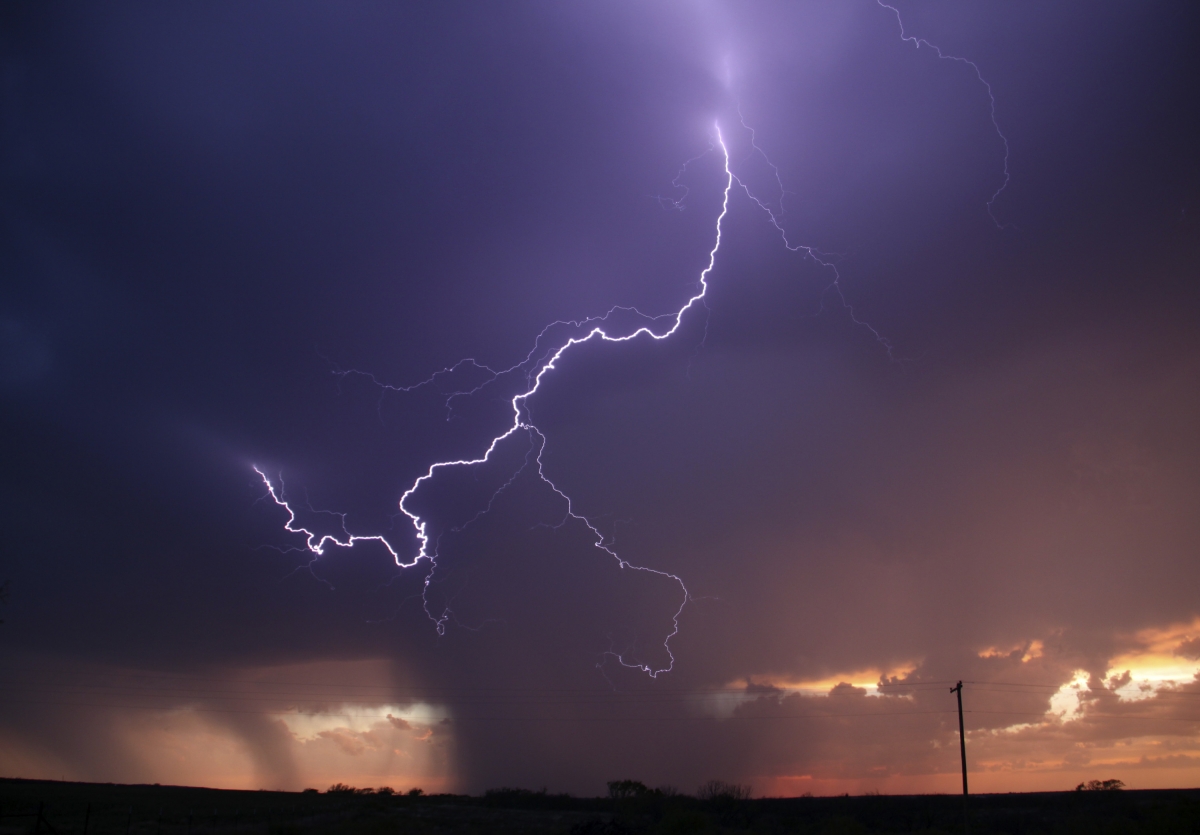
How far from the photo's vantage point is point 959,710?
31328 millimetres

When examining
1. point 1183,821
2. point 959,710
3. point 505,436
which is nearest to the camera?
point 1183,821

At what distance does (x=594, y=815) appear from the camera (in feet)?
128

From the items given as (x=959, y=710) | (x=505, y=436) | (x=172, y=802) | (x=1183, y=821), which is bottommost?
(x=172, y=802)

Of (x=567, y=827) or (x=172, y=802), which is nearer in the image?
(x=567, y=827)

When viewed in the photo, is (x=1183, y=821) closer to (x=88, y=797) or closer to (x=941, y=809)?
(x=941, y=809)

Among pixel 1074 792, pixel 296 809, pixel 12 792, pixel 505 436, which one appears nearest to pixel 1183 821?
pixel 1074 792

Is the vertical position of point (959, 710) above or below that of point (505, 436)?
below

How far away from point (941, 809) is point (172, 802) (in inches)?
1692

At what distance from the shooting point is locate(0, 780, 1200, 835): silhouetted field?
28495 mm

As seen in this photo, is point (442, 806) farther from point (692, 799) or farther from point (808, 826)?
point (808, 826)

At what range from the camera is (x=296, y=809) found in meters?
39.9

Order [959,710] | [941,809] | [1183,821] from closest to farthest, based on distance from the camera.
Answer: [1183,821] → [959,710] → [941,809]

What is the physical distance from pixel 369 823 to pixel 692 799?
1909 centimetres

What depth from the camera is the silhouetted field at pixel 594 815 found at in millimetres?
28495
